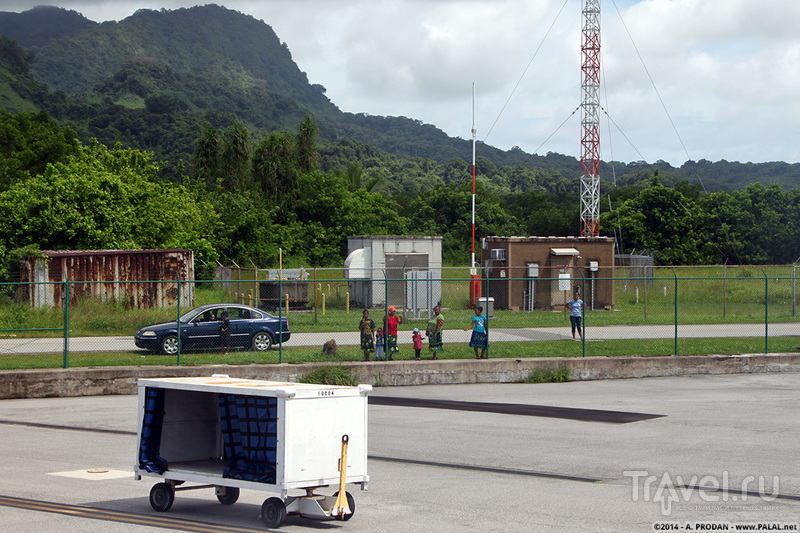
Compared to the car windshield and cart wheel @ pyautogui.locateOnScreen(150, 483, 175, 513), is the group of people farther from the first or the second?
cart wheel @ pyautogui.locateOnScreen(150, 483, 175, 513)

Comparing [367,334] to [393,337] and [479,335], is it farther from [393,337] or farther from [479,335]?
[479,335]

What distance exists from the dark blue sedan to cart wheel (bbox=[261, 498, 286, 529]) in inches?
525

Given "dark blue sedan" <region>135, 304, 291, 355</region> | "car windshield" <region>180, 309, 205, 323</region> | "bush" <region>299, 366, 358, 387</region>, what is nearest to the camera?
"bush" <region>299, 366, 358, 387</region>

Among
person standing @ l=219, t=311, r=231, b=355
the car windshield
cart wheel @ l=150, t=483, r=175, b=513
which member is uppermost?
the car windshield

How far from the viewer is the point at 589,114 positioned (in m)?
56.2

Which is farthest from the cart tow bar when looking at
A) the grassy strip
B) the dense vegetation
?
the dense vegetation

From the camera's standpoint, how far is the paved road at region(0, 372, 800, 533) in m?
8.27

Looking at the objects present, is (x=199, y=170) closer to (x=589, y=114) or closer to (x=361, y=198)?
(x=361, y=198)

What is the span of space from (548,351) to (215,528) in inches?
627

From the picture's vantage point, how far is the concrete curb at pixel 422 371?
1873 cm

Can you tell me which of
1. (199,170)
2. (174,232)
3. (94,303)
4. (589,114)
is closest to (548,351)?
(94,303)

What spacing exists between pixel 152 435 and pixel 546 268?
3007 centimetres

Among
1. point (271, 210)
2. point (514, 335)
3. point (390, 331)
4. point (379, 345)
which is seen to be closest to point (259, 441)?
point (379, 345)


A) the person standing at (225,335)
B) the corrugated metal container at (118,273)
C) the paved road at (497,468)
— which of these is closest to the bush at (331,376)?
the paved road at (497,468)
